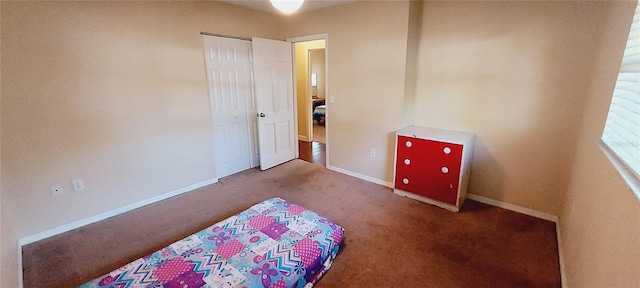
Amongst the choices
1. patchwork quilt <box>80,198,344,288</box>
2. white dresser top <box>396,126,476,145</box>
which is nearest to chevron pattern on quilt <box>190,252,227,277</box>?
patchwork quilt <box>80,198,344,288</box>

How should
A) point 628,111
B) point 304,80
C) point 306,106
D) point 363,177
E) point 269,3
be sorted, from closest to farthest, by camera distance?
point 628,111 → point 269,3 → point 363,177 → point 304,80 → point 306,106

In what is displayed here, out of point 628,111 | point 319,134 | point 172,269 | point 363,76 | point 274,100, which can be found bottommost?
point 319,134

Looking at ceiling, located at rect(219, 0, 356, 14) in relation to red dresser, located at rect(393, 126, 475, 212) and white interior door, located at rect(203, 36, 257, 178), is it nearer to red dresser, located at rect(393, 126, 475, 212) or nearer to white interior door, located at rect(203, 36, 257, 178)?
white interior door, located at rect(203, 36, 257, 178)

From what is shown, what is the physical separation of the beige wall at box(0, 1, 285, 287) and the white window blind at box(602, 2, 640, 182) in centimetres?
330

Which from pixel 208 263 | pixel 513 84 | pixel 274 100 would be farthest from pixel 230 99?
pixel 513 84

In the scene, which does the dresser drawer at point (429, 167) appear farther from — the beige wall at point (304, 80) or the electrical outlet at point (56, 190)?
the electrical outlet at point (56, 190)

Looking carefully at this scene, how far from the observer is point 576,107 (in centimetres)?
245

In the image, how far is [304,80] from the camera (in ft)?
18.2

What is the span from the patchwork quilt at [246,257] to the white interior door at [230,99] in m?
1.82

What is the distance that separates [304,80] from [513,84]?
3704 millimetres

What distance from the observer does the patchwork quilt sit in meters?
1.60

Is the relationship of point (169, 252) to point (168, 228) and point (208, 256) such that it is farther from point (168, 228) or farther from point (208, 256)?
point (168, 228)

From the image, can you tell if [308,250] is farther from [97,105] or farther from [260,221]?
[97,105]

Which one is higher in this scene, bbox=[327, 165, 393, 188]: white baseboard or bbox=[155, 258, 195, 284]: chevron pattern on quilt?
bbox=[155, 258, 195, 284]: chevron pattern on quilt
